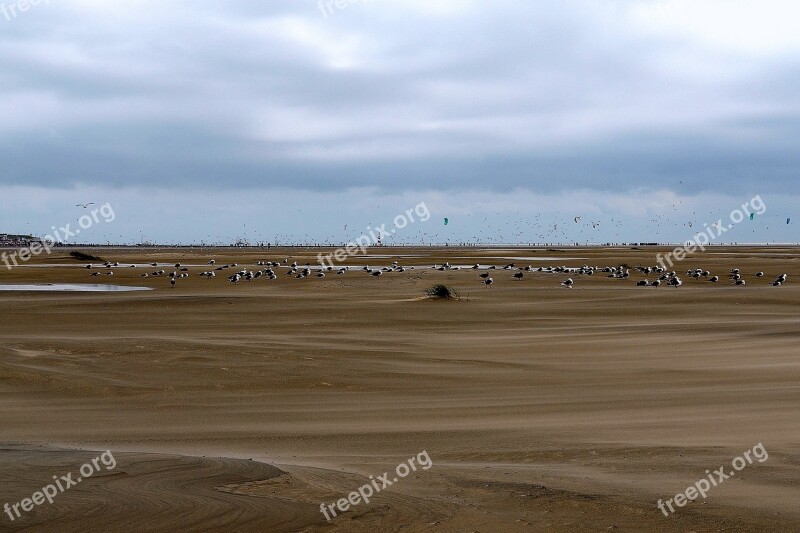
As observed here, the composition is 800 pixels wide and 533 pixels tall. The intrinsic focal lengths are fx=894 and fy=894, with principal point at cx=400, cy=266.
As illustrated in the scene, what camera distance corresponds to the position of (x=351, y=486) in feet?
26.5

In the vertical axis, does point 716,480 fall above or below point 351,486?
below

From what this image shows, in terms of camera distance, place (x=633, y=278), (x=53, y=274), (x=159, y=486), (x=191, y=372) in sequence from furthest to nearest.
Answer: (x=53, y=274) < (x=633, y=278) < (x=191, y=372) < (x=159, y=486)

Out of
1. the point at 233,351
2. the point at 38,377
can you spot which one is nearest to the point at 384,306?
the point at 233,351

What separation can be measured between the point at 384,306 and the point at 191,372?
16.2 m

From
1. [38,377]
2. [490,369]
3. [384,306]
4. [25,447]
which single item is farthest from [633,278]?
[25,447]

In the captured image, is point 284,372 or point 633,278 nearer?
point 284,372

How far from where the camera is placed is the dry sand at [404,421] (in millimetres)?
7312

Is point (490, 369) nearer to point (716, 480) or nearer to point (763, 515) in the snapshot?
point (716, 480)

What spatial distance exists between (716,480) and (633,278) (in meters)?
42.9

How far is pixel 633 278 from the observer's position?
4997cm

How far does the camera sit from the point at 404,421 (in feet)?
37.3

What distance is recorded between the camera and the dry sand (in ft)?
24.0

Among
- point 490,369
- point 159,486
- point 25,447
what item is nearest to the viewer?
point 159,486

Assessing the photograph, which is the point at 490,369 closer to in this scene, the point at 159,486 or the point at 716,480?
the point at 716,480
